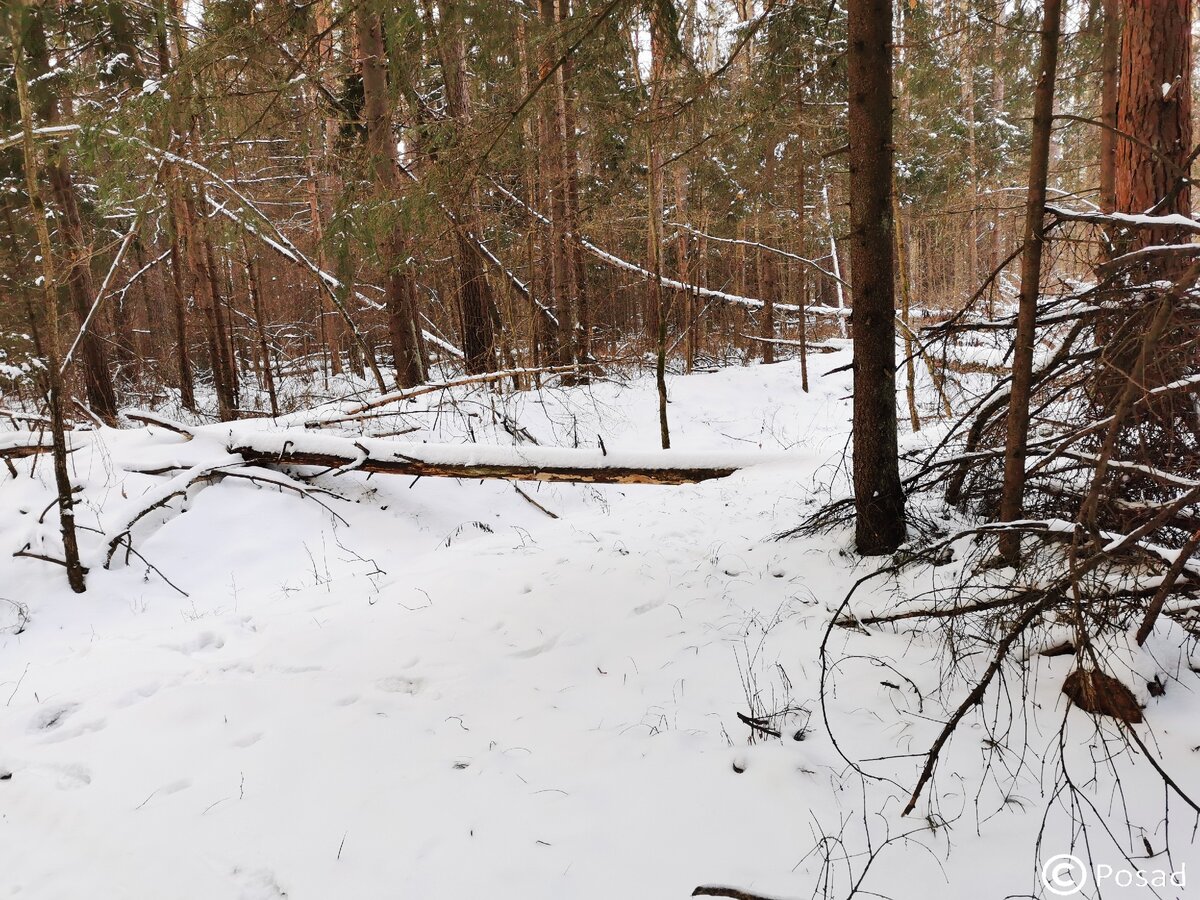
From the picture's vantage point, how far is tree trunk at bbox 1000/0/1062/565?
103 inches

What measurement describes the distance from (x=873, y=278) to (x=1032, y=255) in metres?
1.26

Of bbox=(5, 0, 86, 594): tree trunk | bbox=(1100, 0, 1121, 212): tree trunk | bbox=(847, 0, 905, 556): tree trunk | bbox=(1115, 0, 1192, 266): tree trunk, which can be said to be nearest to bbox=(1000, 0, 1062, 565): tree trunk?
bbox=(847, 0, 905, 556): tree trunk

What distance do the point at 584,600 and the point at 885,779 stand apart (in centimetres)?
228

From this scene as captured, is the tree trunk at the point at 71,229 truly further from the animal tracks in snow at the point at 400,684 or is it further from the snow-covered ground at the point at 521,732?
the animal tracks in snow at the point at 400,684

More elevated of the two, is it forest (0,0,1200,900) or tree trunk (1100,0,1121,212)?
tree trunk (1100,0,1121,212)

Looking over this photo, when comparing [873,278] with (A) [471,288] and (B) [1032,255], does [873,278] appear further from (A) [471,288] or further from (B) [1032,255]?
(A) [471,288]

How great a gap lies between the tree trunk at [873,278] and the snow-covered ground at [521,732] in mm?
476

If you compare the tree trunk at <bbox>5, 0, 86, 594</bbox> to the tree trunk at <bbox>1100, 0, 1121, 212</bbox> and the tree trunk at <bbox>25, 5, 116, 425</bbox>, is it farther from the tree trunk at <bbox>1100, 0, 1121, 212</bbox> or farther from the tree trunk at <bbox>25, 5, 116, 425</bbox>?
the tree trunk at <bbox>1100, 0, 1121, 212</bbox>

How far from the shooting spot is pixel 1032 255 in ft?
8.86

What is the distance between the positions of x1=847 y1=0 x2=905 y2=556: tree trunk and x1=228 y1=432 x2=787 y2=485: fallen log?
2071 mm

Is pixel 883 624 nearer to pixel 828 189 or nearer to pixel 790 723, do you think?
pixel 790 723

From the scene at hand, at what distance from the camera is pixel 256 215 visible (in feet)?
21.1

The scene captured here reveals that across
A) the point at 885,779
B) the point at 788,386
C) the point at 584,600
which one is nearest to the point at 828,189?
the point at 788,386

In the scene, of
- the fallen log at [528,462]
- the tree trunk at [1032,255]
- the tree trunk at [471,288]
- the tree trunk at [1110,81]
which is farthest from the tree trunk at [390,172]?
A: the tree trunk at [1110,81]
